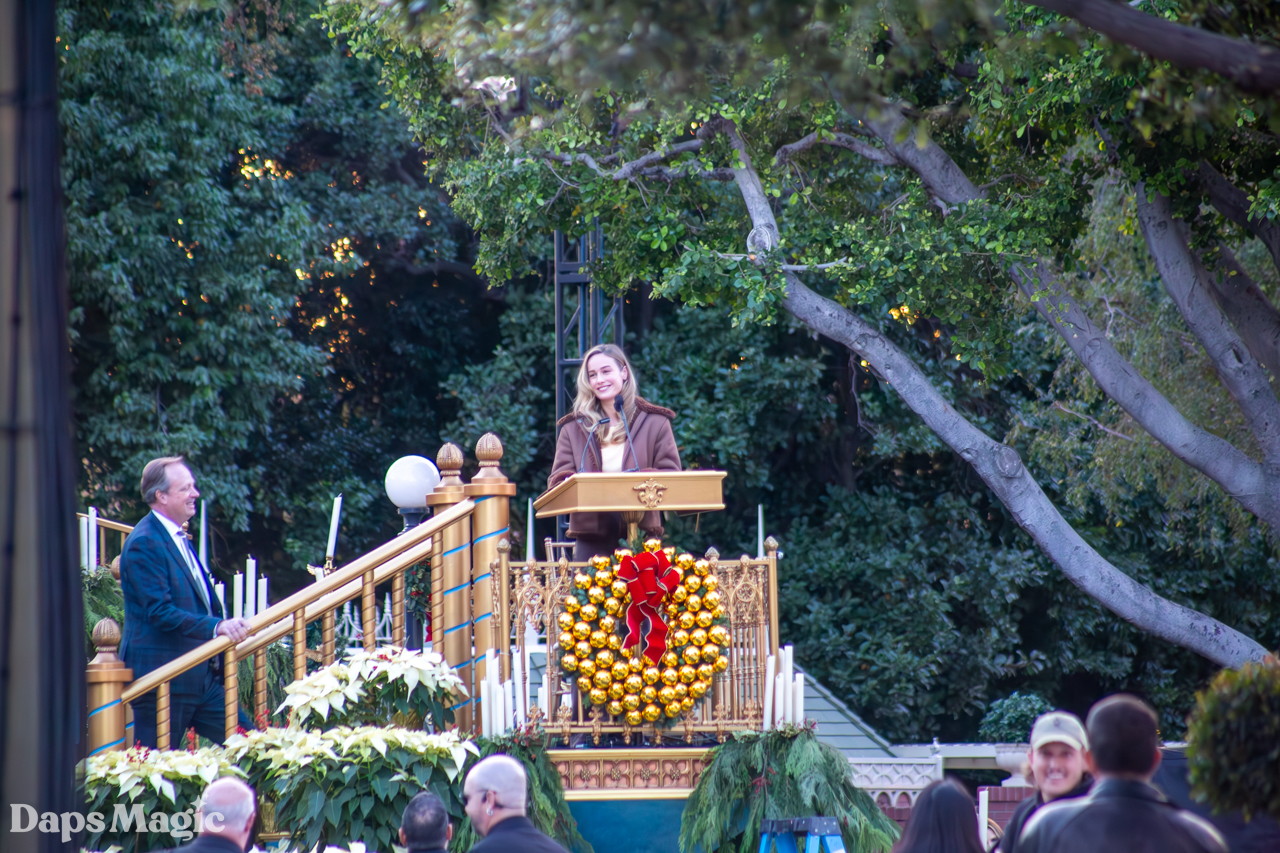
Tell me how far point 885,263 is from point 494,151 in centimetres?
351

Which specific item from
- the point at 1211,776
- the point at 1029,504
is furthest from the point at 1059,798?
the point at 1029,504

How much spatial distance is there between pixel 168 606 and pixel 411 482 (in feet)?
7.25

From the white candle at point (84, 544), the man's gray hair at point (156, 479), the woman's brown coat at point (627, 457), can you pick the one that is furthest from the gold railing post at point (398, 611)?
the white candle at point (84, 544)

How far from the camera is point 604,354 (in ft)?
21.2

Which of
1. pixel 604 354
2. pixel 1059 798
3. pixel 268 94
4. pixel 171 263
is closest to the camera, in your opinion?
pixel 1059 798

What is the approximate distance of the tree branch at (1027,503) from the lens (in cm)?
938

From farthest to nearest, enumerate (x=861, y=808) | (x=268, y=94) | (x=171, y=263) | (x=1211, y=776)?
(x=268, y=94) → (x=171, y=263) → (x=861, y=808) → (x=1211, y=776)

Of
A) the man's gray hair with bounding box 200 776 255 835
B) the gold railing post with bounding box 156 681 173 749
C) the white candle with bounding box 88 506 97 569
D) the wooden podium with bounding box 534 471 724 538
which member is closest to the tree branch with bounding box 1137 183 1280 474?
the wooden podium with bounding box 534 471 724 538

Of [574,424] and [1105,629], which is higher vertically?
[574,424]

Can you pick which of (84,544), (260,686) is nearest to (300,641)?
(260,686)

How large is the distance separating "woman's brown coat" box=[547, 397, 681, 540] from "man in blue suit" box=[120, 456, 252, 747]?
1674mm

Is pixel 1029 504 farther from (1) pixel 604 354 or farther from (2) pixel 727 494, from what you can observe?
(2) pixel 727 494

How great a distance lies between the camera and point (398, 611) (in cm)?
622

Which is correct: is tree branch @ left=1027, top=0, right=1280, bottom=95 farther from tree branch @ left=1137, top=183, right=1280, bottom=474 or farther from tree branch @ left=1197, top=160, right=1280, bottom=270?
tree branch @ left=1197, top=160, right=1280, bottom=270
